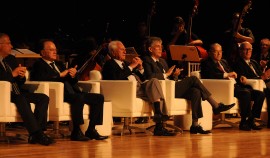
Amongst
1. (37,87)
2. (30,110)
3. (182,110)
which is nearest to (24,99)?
(30,110)

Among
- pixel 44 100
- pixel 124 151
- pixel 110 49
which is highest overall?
pixel 110 49

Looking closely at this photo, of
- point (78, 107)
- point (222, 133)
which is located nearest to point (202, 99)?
point (222, 133)

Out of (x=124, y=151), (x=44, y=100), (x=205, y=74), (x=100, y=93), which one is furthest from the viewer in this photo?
(x=205, y=74)

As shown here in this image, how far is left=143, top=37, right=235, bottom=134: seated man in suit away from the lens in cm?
831

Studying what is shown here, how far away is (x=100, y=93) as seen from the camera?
313 inches

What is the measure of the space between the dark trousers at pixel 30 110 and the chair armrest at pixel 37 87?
15 centimetres

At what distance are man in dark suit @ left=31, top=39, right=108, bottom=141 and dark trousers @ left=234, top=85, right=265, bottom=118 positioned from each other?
7.52 ft

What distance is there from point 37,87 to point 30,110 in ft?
1.36

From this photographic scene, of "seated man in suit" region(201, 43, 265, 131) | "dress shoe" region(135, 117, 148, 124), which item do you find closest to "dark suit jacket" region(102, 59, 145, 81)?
"seated man in suit" region(201, 43, 265, 131)

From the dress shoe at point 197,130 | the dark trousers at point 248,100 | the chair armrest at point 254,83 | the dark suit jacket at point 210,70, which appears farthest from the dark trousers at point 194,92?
the chair armrest at point 254,83

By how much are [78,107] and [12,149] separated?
99 cm

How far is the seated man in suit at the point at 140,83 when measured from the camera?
26.1 feet

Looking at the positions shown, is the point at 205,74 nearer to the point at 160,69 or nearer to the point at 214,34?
the point at 160,69

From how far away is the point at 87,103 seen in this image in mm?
7375
